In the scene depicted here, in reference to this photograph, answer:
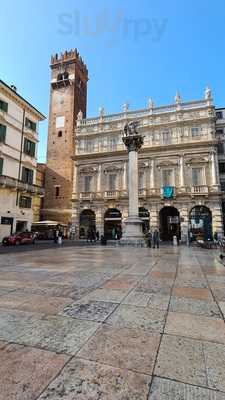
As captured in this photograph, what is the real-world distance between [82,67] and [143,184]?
31293mm

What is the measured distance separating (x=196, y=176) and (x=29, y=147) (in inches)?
921

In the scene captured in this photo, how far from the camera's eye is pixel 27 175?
31875 millimetres

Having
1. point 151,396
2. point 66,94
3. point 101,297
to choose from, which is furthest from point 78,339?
point 66,94

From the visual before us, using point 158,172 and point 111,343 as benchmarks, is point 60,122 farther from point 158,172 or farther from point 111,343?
point 111,343

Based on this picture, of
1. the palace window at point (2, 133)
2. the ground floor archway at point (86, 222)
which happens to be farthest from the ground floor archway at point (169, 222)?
the palace window at point (2, 133)

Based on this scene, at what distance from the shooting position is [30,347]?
9.01ft

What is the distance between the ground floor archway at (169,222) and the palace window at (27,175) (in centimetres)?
1899

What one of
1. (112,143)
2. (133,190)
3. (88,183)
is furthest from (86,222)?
(133,190)

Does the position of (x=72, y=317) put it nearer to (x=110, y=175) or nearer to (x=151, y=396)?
(x=151, y=396)

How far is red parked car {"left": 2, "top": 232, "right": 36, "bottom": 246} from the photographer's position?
81.6 feet

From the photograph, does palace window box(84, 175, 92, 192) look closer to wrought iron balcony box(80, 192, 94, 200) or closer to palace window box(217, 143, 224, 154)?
wrought iron balcony box(80, 192, 94, 200)

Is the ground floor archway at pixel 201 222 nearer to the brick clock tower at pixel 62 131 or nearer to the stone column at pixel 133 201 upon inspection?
the stone column at pixel 133 201

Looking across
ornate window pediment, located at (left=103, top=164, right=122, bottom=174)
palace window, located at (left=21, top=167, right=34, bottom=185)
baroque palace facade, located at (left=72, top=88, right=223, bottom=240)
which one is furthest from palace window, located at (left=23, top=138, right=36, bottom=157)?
ornate window pediment, located at (left=103, top=164, right=122, bottom=174)

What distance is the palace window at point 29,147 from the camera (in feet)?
104
